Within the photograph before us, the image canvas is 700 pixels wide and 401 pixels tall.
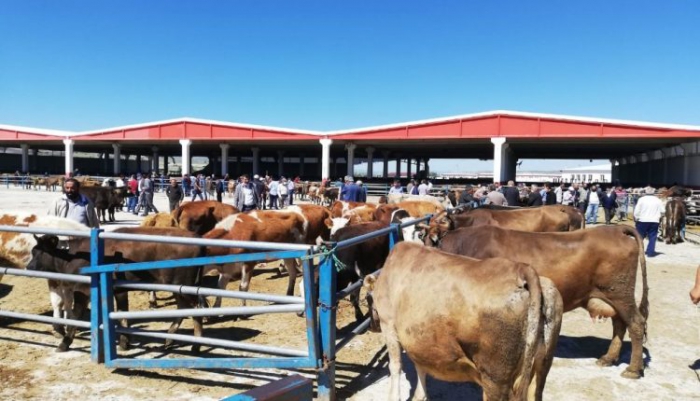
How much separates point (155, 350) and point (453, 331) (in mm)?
3596

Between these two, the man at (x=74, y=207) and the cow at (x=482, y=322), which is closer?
the cow at (x=482, y=322)

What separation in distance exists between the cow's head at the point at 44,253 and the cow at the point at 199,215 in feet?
14.8

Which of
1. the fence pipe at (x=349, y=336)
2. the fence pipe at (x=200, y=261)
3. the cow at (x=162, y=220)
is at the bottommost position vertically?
the fence pipe at (x=349, y=336)

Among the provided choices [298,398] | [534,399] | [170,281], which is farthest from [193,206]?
[298,398]

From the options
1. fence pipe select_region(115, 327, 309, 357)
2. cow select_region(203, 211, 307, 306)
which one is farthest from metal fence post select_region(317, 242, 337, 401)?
cow select_region(203, 211, 307, 306)

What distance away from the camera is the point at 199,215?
408 inches

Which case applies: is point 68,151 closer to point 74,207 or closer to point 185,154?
point 185,154

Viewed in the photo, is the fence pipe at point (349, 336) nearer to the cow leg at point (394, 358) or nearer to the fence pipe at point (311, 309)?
Answer: the fence pipe at point (311, 309)

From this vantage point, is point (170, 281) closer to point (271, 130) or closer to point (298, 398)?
point (298, 398)

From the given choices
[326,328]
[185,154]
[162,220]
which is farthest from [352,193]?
[185,154]

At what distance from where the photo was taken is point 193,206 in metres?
10.5

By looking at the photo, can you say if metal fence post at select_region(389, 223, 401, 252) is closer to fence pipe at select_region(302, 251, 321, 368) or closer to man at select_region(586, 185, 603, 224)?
fence pipe at select_region(302, 251, 321, 368)

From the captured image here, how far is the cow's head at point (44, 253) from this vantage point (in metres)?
5.35

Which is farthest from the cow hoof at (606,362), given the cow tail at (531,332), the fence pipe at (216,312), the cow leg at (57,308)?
the cow leg at (57,308)
